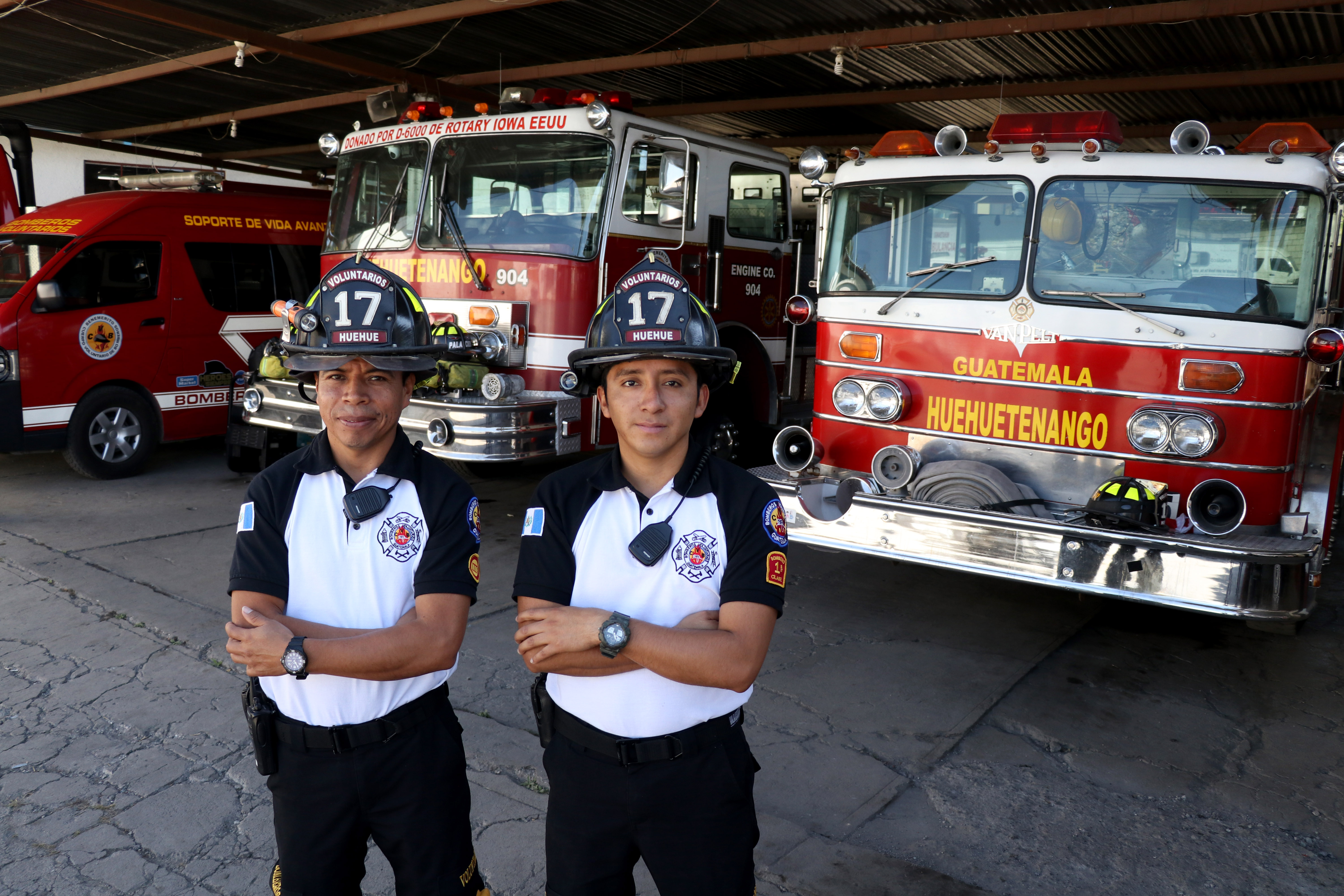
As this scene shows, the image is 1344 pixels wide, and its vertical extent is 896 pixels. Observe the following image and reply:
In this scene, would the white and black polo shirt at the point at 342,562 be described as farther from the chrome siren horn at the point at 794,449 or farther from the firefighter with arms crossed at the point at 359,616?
the chrome siren horn at the point at 794,449

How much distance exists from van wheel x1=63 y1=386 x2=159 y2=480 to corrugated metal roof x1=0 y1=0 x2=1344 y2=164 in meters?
3.69

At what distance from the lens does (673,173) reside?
21.7 feet

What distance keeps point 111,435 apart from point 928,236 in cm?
710

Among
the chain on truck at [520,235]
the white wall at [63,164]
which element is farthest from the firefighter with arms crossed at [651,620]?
the white wall at [63,164]

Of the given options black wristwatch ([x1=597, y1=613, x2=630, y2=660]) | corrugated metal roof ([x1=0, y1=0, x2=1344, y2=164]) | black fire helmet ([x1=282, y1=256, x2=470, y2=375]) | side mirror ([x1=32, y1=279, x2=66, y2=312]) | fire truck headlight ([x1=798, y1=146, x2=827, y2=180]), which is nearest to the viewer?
black wristwatch ([x1=597, y1=613, x2=630, y2=660])

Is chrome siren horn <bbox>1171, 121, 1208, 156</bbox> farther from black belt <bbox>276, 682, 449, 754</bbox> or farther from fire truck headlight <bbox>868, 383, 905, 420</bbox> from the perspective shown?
black belt <bbox>276, 682, 449, 754</bbox>

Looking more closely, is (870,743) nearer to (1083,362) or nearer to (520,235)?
(1083,362)

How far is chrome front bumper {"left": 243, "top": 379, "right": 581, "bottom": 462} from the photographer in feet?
19.9

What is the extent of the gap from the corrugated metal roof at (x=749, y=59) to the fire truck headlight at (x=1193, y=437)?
16.4 feet

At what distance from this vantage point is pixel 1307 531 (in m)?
4.51

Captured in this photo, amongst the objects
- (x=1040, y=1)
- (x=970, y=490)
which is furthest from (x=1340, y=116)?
(x=970, y=490)

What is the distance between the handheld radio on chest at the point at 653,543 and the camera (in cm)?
193

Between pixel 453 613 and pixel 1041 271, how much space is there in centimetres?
368

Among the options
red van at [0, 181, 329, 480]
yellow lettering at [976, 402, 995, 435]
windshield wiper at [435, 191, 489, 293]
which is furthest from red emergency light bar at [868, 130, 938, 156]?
red van at [0, 181, 329, 480]
